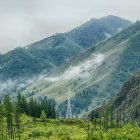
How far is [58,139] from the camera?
586 feet

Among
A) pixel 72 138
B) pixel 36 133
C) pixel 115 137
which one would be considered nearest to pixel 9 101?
pixel 36 133

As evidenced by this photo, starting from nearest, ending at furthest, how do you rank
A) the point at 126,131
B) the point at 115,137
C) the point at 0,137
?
the point at 0,137, the point at 115,137, the point at 126,131

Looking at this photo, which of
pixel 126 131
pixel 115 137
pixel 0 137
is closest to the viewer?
pixel 0 137

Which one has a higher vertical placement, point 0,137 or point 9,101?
point 9,101

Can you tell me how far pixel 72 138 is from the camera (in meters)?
177

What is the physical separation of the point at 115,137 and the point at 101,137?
8.73m

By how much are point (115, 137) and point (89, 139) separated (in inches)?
595

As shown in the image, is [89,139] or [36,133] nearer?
[89,139]

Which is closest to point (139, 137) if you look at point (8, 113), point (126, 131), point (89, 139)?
point (126, 131)

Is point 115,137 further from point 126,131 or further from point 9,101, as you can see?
point 9,101

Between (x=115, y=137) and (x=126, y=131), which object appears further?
(x=126, y=131)

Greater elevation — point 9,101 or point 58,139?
point 9,101

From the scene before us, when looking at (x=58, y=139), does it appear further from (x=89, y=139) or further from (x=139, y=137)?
(x=139, y=137)

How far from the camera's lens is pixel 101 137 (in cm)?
17888
